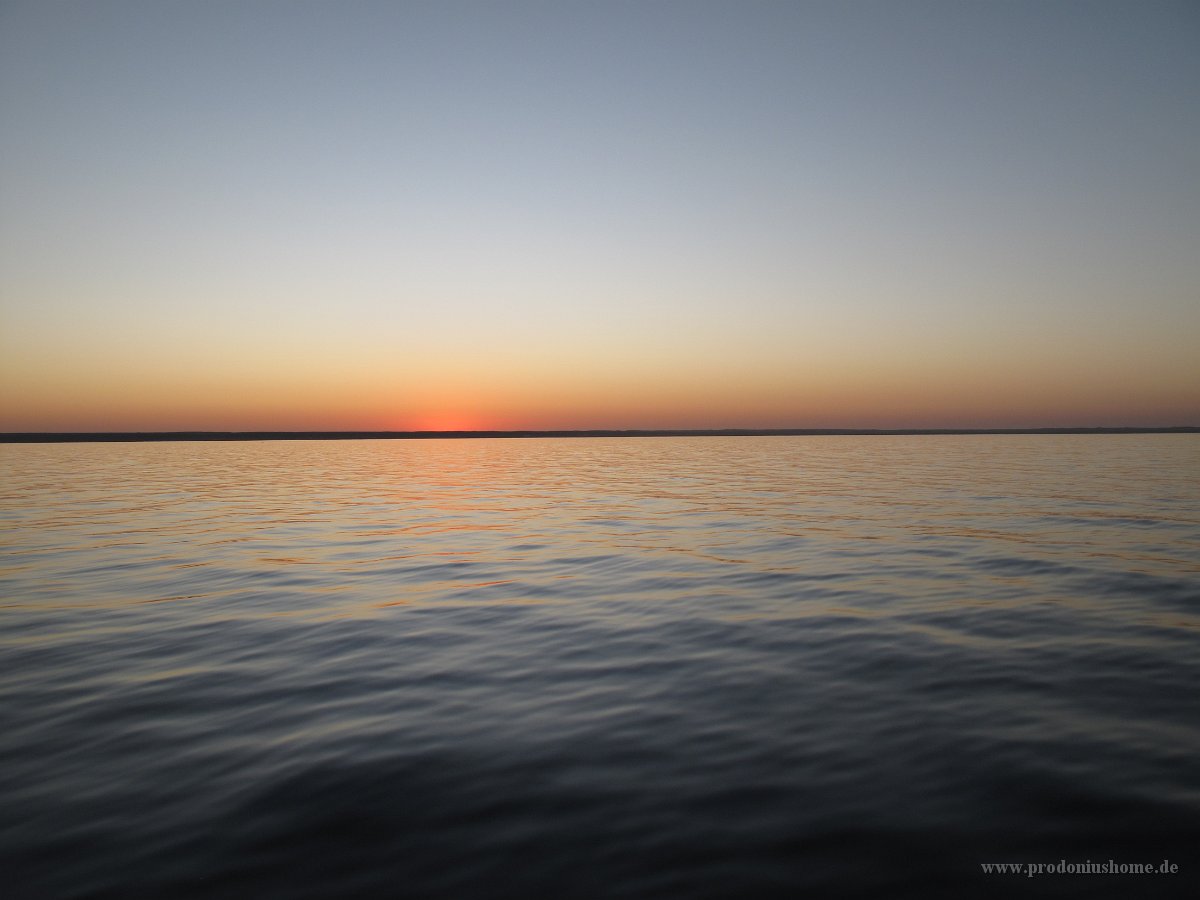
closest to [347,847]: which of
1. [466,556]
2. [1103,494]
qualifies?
[466,556]

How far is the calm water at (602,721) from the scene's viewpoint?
17.1ft

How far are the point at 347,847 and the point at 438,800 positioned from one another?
87cm

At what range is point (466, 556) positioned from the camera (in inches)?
773

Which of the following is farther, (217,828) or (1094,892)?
(217,828)

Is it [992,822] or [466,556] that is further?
[466,556]

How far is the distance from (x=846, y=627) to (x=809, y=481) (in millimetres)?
34732

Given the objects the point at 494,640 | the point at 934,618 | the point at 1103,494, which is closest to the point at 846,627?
the point at 934,618

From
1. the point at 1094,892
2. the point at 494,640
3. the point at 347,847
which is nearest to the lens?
the point at 1094,892

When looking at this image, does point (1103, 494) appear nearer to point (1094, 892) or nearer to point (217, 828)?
point (1094, 892)

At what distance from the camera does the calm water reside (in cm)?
520

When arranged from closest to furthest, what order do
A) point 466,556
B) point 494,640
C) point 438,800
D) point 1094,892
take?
point 1094,892
point 438,800
point 494,640
point 466,556

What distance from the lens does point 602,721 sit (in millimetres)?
7871

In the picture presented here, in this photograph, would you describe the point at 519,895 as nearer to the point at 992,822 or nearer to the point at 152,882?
the point at 152,882

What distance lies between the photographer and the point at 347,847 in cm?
538
